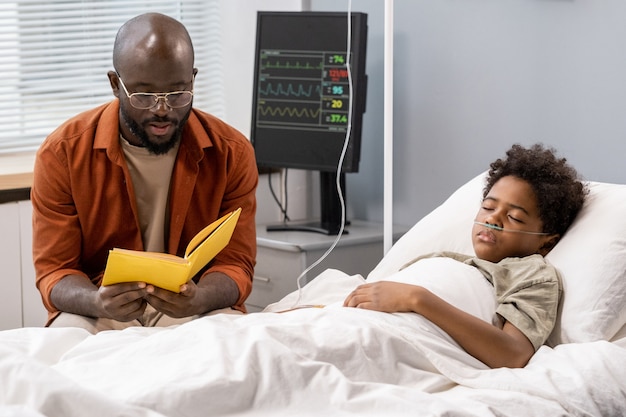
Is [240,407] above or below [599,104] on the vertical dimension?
below

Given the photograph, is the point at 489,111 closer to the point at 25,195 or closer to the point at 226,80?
the point at 226,80

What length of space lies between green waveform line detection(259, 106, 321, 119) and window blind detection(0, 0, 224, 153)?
67cm

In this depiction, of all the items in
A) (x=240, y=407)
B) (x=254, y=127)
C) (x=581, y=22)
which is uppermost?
(x=581, y=22)

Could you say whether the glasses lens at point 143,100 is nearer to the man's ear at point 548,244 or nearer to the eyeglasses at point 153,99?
the eyeglasses at point 153,99

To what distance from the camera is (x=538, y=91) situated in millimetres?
2939

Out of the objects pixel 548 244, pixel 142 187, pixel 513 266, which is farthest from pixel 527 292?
pixel 142 187

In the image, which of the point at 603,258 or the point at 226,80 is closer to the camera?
the point at 603,258

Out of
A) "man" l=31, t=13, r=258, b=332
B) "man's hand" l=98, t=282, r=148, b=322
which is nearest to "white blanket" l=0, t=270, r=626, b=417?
"man's hand" l=98, t=282, r=148, b=322

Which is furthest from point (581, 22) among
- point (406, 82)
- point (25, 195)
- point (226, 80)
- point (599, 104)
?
point (25, 195)

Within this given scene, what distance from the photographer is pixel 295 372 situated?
1.68 metres

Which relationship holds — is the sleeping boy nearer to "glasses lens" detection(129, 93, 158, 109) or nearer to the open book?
the open book

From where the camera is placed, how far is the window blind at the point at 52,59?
360cm

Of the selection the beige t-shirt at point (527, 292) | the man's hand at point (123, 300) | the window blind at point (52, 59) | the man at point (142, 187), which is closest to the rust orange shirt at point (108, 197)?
the man at point (142, 187)

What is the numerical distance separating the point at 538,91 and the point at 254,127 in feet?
3.36
